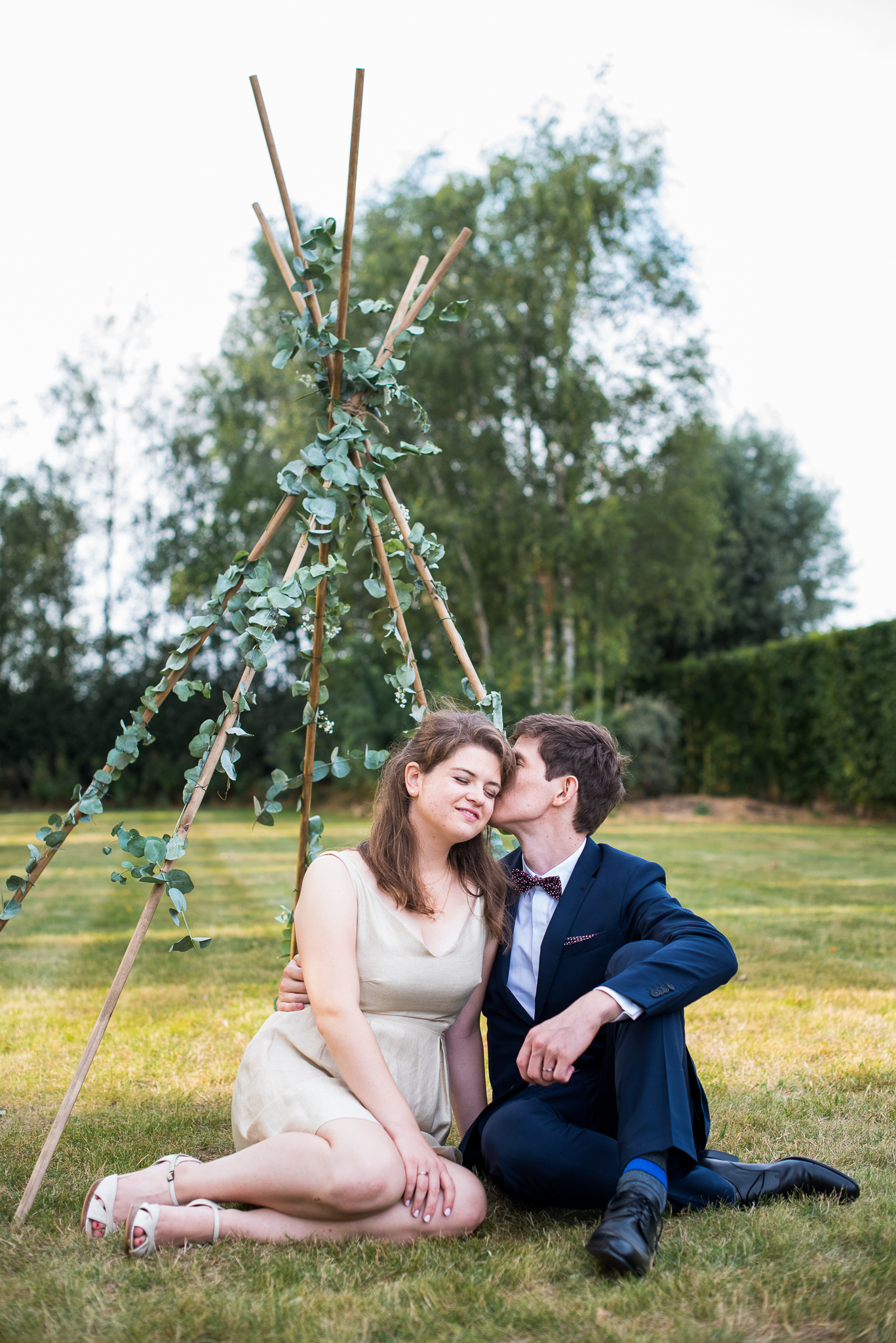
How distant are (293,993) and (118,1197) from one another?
0.59 m

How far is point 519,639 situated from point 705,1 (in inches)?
424

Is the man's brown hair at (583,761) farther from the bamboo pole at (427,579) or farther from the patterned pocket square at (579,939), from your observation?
the bamboo pole at (427,579)

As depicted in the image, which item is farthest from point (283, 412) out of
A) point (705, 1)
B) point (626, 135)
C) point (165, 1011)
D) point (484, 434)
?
point (165, 1011)

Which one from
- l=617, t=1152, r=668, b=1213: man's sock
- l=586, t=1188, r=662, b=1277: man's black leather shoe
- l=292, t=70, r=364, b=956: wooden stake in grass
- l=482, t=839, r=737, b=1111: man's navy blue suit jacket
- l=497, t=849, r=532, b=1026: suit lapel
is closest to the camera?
l=586, t=1188, r=662, b=1277: man's black leather shoe

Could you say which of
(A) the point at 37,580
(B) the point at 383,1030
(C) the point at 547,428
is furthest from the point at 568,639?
(B) the point at 383,1030

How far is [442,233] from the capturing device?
15141mm

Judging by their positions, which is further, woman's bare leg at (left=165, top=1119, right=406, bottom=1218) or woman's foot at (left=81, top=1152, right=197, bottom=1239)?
woman's foot at (left=81, top=1152, right=197, bottom=1239)

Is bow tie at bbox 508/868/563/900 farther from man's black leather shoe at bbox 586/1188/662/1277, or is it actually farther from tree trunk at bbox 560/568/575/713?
tree trunk at bbox 560/568/575/713

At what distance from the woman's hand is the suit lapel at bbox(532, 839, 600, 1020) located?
457mm

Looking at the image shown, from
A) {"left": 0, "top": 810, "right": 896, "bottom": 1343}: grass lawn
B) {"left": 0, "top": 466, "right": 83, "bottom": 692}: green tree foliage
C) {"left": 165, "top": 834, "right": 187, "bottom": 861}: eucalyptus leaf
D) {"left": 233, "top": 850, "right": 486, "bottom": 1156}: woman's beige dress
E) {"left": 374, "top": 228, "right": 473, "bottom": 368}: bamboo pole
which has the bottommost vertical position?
{"left": 0, "top": 810, "right": 896, "bottom": 1343}: grass lawn

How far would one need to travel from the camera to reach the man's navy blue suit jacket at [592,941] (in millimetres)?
2371

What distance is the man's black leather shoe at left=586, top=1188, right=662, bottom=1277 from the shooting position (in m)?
1.99

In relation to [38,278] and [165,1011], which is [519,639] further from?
[38,278]

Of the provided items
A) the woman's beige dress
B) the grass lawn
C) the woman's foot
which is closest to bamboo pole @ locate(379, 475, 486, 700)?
the woman's beige dress
